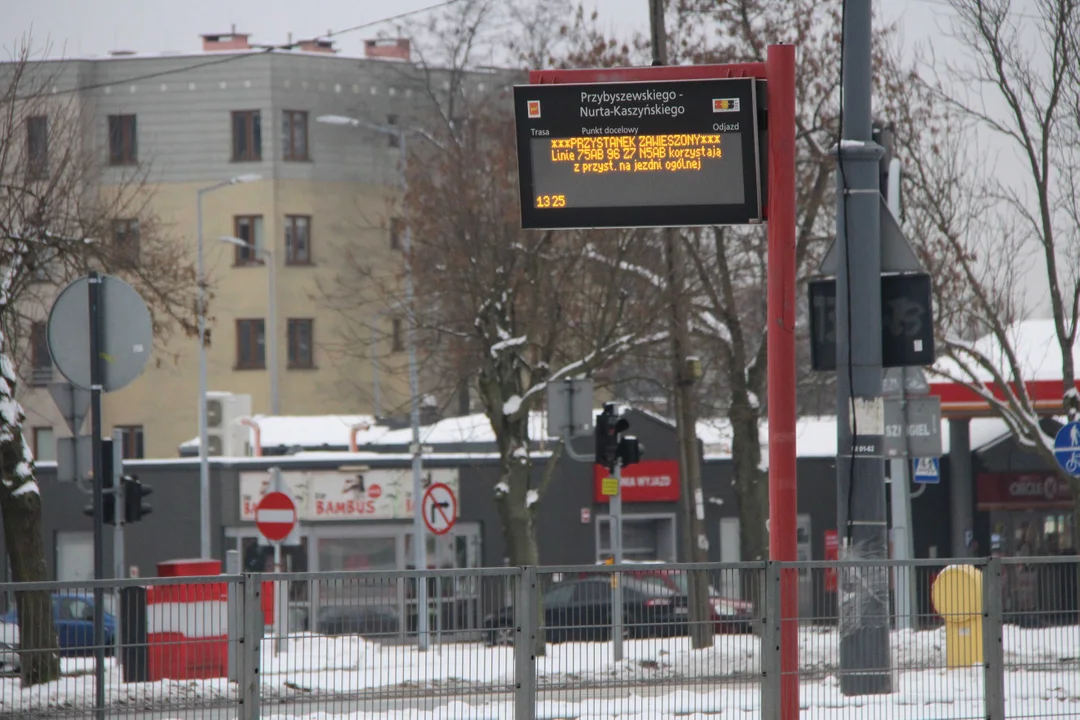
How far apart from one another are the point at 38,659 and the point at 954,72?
17979mm

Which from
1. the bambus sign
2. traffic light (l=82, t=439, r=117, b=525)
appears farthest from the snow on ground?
the bambus sign

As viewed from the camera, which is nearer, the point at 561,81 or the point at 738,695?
the point at 738,695

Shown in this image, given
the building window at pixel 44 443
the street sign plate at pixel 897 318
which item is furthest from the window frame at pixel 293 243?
the street sign plate at pixel 897 318

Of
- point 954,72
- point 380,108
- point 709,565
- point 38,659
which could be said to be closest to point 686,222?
point 709,565

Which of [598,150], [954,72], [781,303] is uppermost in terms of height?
[954,72]

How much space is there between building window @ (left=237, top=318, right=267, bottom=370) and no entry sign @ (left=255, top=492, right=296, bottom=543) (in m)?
32.9

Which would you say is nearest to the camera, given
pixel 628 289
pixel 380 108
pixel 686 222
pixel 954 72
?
pixel 686 222

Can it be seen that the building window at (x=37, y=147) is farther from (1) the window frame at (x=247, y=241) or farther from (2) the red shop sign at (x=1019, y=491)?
(1) the window frame at (x=247, y=241)

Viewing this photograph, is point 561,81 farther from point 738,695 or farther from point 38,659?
point 38,659

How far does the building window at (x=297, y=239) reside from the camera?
52250mm

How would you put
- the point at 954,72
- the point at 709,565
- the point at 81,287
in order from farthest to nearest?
1. the point at 954,72
2. the point at 81,287
3. the point at 709,565

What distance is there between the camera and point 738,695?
8.80 m

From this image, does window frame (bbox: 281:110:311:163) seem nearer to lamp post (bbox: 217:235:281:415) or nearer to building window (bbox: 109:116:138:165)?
lamp post (bbox: 217:235:281:415)

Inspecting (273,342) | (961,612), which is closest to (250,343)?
(273,342)
